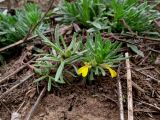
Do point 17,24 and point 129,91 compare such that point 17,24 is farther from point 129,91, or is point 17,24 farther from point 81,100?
point 129,91

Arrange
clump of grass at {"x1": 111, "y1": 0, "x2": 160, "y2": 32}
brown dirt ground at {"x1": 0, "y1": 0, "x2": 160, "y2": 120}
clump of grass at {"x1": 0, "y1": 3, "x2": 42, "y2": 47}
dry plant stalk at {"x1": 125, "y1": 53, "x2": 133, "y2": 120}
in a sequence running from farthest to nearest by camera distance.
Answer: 1. clump of grass at {"x1": 0, "y1": 3, "x2": 42, "y2": 47}
2. clump of grass at {"x1": 111, "y1": 0, "x2": 160, "y2": 32}
3. brown dirt ground at {"x1": 0, "y1": 0, "x2": 160, "y2": 120}
4. dry plant stalk at {"x1": 125, "y1": 53, "x2": 133, "y2": 120}

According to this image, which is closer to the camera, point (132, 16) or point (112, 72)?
point (112, 72)

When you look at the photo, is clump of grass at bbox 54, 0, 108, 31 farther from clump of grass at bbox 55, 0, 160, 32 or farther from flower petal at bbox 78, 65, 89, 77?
flower petal at bbox 78, 65, 89, 77

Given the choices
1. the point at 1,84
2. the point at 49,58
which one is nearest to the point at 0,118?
the point at 1,84

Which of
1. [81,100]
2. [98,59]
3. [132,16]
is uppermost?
[132,16]

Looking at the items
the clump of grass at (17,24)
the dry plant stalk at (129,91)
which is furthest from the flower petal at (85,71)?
the clump of grass at (17,24)

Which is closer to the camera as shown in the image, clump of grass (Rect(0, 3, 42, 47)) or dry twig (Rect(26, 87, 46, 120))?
dry twig (Rect(26, 87, 46, 120))

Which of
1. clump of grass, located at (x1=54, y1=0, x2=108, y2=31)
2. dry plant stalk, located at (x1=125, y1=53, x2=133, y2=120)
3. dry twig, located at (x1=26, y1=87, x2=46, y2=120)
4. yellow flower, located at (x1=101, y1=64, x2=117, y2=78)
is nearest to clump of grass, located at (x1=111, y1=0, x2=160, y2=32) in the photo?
clump of grass, located at (x1=54, y1=0, x2=108, y2=31)

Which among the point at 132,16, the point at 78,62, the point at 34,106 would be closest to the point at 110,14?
the point at 132,16

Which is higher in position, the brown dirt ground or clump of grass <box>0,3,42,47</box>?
clump of grass <box>0,3,42,47</box>

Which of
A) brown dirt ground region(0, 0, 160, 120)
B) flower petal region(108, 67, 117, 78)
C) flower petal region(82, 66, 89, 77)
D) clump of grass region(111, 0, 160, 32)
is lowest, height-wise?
brown dirt ground region(0, 0, 160, 120)

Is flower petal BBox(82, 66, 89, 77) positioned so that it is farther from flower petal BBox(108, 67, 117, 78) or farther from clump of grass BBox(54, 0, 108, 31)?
clump of grass BBox(54, 0, 108, 31)

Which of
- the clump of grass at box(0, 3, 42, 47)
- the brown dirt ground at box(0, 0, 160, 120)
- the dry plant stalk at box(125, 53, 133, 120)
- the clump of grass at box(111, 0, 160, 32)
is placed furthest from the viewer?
the clump of grass at box(0, 3, 42, 47)
